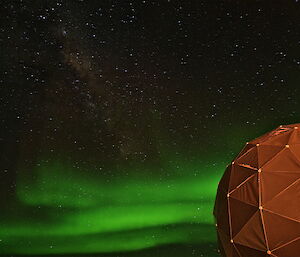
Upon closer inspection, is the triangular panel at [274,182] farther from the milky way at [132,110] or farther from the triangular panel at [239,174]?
the milky way at [132,110]

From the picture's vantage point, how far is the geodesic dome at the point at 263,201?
1094 mm

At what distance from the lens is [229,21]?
7.16 feet

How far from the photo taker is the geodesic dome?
1094 millimetres

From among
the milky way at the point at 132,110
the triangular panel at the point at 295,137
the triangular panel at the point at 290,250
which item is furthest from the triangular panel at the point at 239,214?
the milky way at the point at 132,110

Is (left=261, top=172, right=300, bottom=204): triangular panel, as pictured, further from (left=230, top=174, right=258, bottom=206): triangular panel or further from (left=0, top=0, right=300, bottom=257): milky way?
(left=0, top=0, right=300, bottom=257): milky way

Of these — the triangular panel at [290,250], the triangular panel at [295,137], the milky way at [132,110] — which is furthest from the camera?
the milky way at [132,110]

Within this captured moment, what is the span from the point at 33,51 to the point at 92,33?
36 cm

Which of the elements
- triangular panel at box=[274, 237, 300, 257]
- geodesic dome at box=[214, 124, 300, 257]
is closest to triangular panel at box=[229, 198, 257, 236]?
geodesic dome at box=[214, 124, 300, 257]

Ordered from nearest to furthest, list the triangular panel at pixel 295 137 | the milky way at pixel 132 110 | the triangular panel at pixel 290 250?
1. the triangular panel at pixel 290 250
2. the triangular panel at pixel 295 137
3. the milky way at pixel 132 110

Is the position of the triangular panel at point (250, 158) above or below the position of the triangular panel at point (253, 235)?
above

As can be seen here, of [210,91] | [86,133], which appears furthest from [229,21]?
[86,133]

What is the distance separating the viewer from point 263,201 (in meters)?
1.13

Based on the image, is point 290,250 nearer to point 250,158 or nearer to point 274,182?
point 274,182

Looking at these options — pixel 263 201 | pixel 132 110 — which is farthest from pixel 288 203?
pixel 132 110
